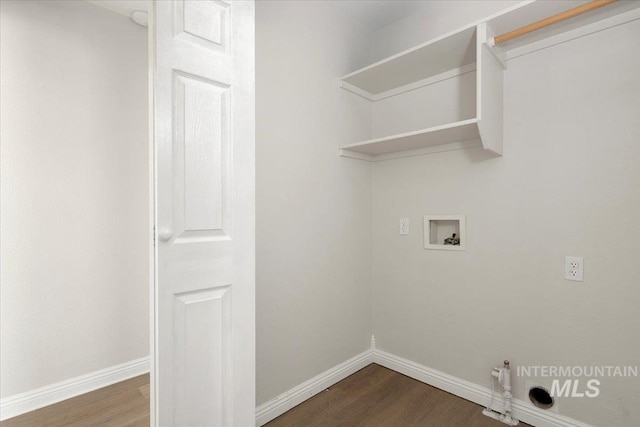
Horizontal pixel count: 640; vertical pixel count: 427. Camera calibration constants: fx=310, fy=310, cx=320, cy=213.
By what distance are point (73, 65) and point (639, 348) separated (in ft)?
9.62

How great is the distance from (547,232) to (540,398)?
2.96 ft

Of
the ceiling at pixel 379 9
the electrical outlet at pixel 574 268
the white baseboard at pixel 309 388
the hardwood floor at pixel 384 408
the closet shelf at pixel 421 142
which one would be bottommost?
the hardwood floor at pixel 384 408

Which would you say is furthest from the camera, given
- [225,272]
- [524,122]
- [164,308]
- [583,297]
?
[524,122]

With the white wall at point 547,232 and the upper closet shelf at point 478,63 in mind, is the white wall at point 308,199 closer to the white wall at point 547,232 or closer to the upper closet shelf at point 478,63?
the upper closet shelf at point 478,63

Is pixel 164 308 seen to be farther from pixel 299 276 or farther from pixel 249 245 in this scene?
pixel 299 276

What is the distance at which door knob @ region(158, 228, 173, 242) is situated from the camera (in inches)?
43.4

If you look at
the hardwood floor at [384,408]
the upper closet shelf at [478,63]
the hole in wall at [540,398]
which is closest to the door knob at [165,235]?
the hardwood floor at [384,408]

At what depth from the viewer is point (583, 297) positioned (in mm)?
1535

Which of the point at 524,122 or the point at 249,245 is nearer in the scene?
the point at 249,245

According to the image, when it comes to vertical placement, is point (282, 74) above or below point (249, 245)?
above

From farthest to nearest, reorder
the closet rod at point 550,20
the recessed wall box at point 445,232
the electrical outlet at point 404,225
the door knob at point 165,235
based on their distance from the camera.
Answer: the electrical outlet at point 404,225, the recessed wall box at point 445,232, the closet rod at point 550,20, the door knob at point 165,235

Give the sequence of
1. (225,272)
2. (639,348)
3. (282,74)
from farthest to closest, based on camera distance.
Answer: (282,74) → (639,348) → (225,272)

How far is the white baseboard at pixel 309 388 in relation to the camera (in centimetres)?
171

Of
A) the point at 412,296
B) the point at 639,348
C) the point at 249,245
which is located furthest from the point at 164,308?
the point at 639,348
